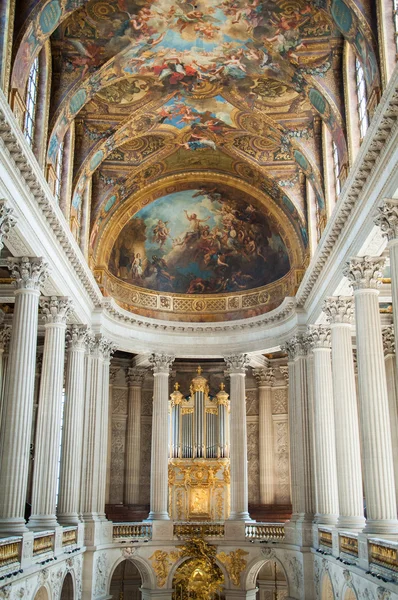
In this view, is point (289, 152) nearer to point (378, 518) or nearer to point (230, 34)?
point (230, 34)

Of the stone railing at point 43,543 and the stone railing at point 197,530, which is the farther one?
the stone railing at point 197,530

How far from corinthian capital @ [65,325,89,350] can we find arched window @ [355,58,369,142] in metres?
14.2

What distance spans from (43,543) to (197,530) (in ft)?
37.5

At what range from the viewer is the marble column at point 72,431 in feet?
90.3

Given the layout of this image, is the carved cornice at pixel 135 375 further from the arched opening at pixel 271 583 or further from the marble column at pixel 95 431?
the arched opening at pixel 271 583

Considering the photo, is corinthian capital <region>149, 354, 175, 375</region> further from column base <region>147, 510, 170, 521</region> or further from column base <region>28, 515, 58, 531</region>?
column base <region>28, 515, 58, 531</region>

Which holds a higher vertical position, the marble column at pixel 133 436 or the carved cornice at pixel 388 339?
the carved cornice at pixel 388 339

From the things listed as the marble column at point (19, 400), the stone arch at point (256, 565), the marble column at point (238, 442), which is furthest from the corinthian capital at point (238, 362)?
the marble column at point (19, 400)

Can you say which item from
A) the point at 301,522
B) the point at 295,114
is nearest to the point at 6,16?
the point at 295,114

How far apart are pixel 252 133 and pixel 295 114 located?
2.76 metres

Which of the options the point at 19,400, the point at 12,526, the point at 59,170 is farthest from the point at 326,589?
the point at 59,170

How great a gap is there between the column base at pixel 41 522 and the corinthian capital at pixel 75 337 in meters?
7.66

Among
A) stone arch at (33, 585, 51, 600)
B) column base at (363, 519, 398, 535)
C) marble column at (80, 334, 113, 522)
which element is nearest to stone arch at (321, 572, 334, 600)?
column base at (363, 519, 398, 535)

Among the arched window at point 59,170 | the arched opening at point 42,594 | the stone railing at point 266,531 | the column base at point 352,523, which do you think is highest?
the arched window at point 59,170
